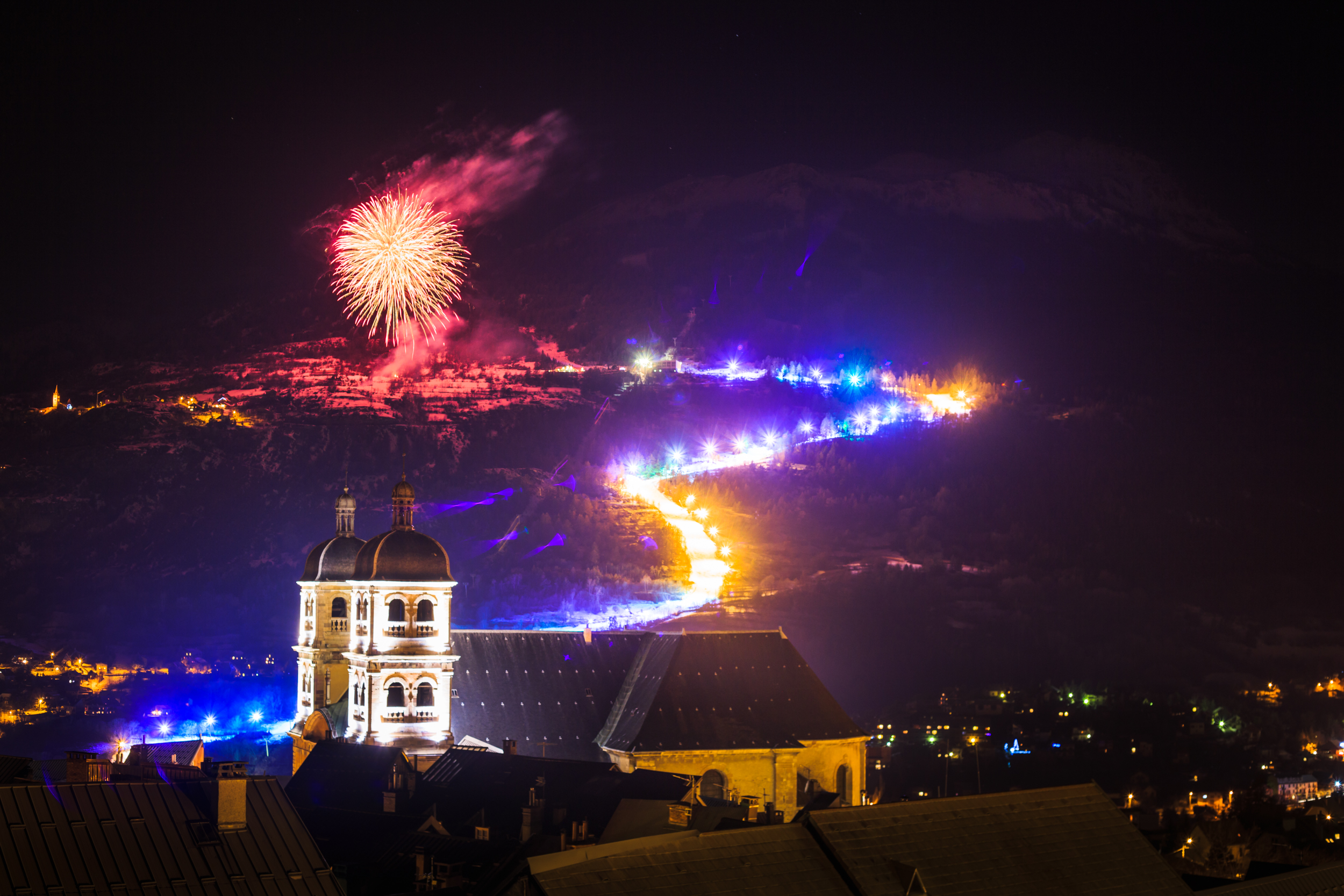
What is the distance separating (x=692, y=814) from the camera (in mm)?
48156

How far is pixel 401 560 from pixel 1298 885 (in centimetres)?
3942

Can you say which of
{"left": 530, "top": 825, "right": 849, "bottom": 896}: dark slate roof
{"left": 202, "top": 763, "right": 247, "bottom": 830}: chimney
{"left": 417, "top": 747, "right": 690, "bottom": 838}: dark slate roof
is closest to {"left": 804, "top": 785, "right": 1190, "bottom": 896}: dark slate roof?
{"left": 530, "top": 825, "right": 849, "bottom": 896}: dark slate roof

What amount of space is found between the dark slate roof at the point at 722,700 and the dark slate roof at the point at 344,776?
10.0 m

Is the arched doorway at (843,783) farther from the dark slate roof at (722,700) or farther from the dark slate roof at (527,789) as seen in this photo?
the dark slate roof at (527,789)

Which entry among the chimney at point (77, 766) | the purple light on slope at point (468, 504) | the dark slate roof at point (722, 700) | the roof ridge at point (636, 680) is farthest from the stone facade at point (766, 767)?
the purple light on slope at point (468, 504)

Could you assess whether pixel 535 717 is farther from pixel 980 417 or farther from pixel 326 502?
pixel 980 417

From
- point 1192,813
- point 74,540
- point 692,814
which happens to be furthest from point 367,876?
point 74,540

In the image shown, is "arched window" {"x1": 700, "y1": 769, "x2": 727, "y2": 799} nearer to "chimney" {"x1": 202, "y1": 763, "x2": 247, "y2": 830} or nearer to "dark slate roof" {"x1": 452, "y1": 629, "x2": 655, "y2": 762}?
"dark slate roof" {"x1": 452, "y1": 629, "x2": 655, "y2": 762}

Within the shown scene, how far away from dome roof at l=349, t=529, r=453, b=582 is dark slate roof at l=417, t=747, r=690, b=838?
10.1m

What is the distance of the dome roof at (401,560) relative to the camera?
68.2 m

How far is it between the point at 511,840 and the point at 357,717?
21.8 metres

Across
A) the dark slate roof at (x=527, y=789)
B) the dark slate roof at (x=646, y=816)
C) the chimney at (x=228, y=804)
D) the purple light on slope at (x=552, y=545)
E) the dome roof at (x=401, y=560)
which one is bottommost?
the chimney at (x=228, y=804)

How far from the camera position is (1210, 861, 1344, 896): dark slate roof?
38.8m

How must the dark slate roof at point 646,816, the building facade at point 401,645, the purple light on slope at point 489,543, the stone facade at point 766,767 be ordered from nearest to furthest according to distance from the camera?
the dark slate roof at point 646,816, the stone facade at point 766,767, the building facade at point 401,645, the purple light on slope at point 489,543
